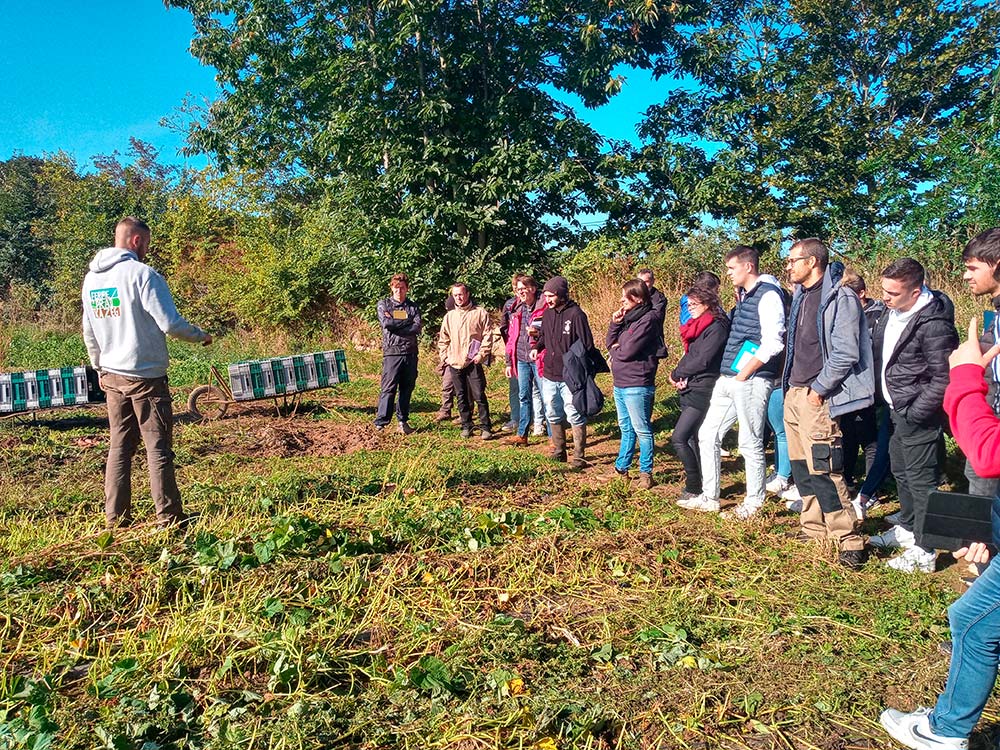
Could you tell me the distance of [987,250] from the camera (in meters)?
3.32

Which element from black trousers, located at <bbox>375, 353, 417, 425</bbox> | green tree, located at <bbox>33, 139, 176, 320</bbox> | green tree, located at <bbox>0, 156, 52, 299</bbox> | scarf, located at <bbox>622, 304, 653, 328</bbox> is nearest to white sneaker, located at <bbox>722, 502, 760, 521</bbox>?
scarf, located at <bbox>622, 304, 653, 328</bbox>

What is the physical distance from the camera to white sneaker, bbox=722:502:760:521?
5.58 meters

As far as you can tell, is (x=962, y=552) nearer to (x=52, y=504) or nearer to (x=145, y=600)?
(x=145, y=600)

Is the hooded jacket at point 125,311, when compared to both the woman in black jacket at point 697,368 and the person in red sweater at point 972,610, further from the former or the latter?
the person in red sweater at point 972,610

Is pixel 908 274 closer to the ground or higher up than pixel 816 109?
closer to the ground

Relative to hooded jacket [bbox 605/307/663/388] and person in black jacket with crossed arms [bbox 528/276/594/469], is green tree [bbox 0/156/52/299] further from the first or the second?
hooded jacket [bbox 605/307/663/388]

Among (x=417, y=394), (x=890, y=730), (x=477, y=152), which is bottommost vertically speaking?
(x=890, y=730)

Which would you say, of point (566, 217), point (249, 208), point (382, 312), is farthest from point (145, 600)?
point (249, 208)

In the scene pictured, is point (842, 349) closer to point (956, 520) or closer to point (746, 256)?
point (746, 256)

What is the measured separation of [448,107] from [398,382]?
20.9ft

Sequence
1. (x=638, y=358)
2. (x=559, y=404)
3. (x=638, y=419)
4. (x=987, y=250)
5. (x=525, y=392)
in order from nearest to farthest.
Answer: (x=987, y=250) → (x=638, y=358) → (x=638, y=419) → (x=559, y=404) → (x=525, y=392)

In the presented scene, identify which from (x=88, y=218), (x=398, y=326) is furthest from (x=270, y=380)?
(x=88, y=218)

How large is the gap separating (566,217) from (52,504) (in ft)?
36.6

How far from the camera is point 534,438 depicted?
8961 mm
